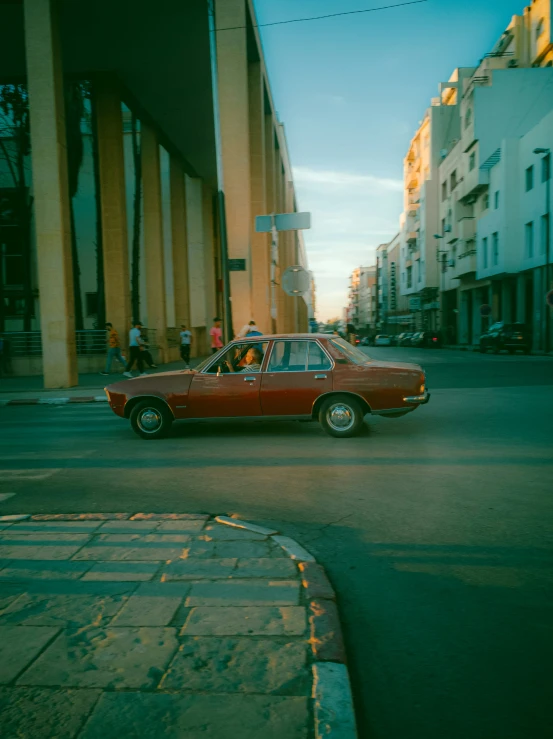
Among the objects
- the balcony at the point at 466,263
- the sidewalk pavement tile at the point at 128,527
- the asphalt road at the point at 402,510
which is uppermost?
the balcony at the point at 466,263

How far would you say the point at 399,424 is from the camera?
933 centimetres

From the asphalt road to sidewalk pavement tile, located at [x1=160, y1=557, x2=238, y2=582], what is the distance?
65cm

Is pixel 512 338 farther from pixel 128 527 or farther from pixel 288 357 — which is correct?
pixel 128 527

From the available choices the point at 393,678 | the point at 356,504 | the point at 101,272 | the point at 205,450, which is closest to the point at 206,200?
the point at 101,272

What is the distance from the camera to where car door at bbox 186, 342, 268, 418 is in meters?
8.32

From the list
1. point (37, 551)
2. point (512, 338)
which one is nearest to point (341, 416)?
point (37, 551)

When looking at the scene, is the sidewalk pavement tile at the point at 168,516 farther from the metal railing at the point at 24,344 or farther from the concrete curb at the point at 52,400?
the metal railing at the point at 24,344

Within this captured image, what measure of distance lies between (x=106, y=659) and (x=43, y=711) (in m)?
0.37

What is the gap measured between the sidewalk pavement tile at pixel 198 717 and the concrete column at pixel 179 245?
29.3 meters

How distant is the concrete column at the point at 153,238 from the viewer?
2598 cm

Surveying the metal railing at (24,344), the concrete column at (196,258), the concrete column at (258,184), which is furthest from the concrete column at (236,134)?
the concrete column at (196,258)

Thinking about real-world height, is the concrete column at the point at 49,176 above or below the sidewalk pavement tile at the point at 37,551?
above

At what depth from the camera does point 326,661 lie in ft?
8.44

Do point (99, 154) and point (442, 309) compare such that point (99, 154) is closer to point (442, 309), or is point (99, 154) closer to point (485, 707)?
point (485, 707)
